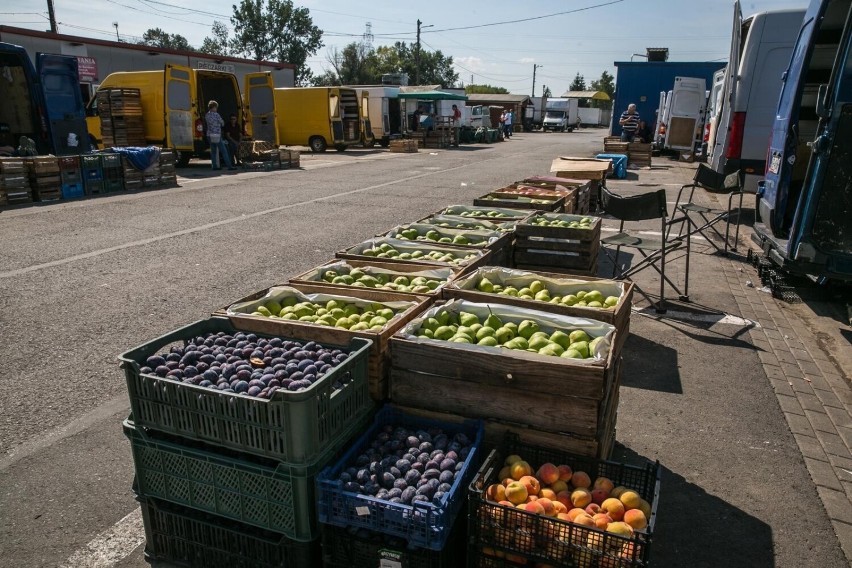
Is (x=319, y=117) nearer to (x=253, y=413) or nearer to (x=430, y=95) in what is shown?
(x=430, y=95)

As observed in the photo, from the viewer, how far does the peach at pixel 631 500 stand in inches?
108

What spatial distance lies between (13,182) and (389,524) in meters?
13.4

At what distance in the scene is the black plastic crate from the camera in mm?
2602

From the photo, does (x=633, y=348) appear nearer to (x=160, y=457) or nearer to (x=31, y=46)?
(x=160, y=457)

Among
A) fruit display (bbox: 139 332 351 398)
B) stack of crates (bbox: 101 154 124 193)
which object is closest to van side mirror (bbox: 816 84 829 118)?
fruit display (bbox: 139 332 351 398)

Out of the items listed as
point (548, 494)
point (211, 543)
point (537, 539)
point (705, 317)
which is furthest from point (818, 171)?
point (211, 543)

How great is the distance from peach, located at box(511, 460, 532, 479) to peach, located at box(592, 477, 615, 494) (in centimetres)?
32

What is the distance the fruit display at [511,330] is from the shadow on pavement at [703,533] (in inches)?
40.9

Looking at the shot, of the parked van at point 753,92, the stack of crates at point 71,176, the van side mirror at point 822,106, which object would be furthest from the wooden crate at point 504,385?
the stack of crates at point 71,176

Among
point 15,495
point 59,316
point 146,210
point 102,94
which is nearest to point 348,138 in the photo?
point 102,94

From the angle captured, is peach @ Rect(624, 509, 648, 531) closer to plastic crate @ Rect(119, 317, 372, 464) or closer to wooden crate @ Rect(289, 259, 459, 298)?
plastic crate @ Rect(119, 317, 372, 464)

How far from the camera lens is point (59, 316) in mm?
6215

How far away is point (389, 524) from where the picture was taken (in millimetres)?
2602

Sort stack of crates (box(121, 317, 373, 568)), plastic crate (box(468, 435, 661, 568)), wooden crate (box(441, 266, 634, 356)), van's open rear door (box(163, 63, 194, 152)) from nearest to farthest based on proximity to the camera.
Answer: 1. plastic crate (box(468, 435, 661, 568))
2. stack of crates (box(121, 317, 373, 568))
3. wooden crate (box(441, 266, 634, 356))
4. van's open rear door (box(163, 63, 194, 152))
